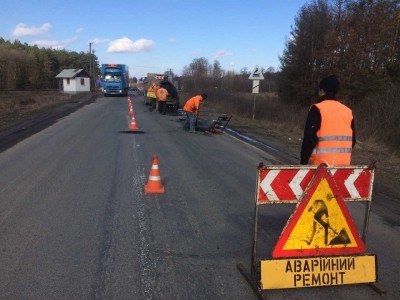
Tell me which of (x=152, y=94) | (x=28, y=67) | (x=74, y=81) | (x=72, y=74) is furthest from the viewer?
(x=28, y=67)

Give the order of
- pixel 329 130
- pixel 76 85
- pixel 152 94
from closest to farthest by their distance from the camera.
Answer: pixel 329 130 → pixel 152 94 → pixel 76 85

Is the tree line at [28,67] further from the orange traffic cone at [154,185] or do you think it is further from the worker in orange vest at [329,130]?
the worker in orange vest at [329,130]

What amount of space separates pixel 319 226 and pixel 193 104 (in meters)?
12.8

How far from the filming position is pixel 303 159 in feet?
15.0

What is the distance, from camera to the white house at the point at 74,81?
81688 millimetres

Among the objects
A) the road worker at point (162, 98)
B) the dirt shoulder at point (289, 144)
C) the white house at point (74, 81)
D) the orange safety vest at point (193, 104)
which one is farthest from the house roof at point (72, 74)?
the orange safety vest at point (193, 104)

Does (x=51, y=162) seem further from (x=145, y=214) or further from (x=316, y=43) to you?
(x=316, y=43)

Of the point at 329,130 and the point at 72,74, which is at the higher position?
the point at 72,74

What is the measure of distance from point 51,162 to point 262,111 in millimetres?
17993

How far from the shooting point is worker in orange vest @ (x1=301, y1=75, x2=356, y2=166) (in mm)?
4270

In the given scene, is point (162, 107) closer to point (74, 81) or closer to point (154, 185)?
point (154, 185)

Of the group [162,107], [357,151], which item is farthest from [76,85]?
[357,151]

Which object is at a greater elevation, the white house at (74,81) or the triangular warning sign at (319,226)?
the white house at (74,81)

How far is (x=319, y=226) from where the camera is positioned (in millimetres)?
3922
